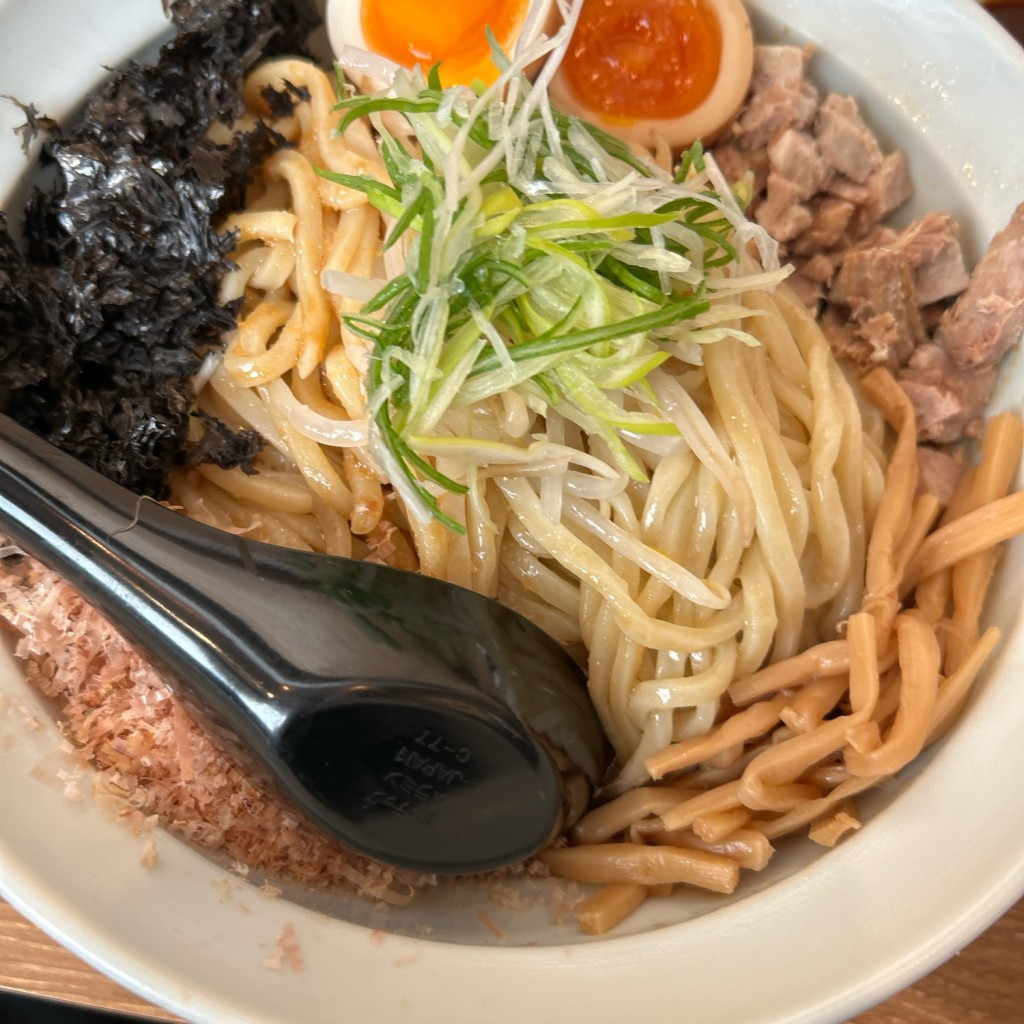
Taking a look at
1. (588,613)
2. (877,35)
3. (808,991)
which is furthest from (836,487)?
(877,35)

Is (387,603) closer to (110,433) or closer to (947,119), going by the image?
(110,433)

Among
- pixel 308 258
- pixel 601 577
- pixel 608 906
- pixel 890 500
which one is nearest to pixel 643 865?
pixel 608 906

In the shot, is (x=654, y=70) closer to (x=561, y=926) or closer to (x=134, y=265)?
(x=134, y=265)

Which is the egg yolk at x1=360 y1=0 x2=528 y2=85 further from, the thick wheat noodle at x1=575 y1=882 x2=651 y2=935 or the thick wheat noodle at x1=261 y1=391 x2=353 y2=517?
the thick wheat noodle at x1=575 y1=882 x2=651 y2=935

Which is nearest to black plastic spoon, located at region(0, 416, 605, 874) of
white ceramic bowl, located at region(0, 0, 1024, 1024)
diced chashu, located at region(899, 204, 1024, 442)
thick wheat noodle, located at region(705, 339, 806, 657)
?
white ceramic bowl, located at region(0, 0, 1024, 1024)

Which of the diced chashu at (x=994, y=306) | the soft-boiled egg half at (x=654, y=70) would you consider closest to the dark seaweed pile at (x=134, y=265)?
the soft-boiled egg half at (x=654, y=70)

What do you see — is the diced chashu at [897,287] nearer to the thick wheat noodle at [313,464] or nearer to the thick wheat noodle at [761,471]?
the thick wheat noodle at [761,471]
